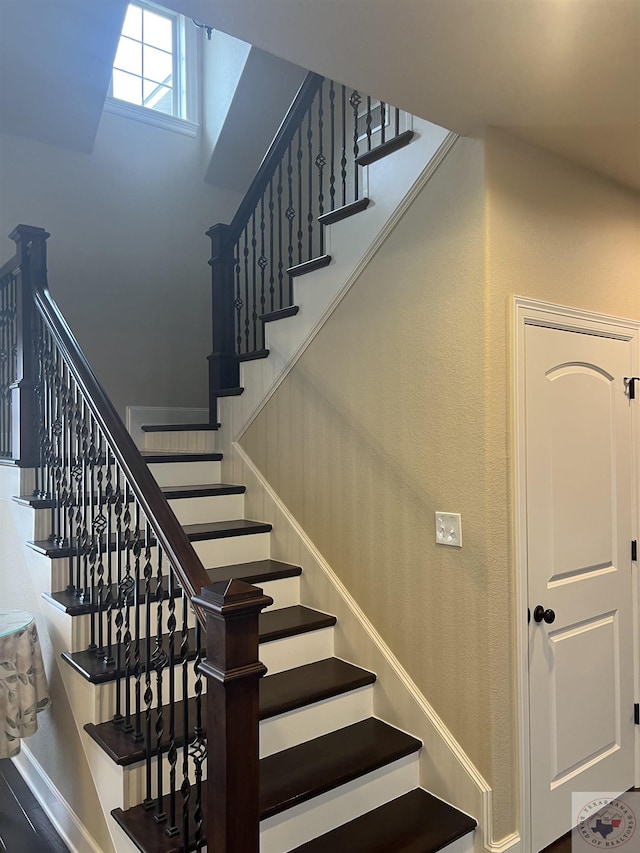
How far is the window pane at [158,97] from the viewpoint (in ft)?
16.0

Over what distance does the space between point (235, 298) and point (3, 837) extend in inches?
120

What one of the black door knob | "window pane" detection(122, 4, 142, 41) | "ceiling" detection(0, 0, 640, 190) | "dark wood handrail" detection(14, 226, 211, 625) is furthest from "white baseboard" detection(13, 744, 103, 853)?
"window pane" detection(122, 4, 142, 41)

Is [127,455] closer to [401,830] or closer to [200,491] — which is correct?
[200,491]

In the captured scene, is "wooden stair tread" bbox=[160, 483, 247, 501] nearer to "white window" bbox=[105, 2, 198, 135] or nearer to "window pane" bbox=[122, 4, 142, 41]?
"white window" bbox=[105, 2, 198, 135]

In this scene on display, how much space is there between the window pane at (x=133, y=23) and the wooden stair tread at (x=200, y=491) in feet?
12.4

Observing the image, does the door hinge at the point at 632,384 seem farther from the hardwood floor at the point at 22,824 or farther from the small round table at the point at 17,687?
the hardwood floor at the point at 22,824

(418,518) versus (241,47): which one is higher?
(241,47)

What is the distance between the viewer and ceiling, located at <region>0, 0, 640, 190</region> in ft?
5.11

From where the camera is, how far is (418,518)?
2.49 m

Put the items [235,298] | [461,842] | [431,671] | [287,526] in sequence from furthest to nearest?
[235,298]
[287,526]
[431,671]
[461,842]

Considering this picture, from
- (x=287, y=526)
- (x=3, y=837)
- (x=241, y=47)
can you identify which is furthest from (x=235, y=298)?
(x=3, y=837)

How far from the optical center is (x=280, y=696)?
96.2 inches

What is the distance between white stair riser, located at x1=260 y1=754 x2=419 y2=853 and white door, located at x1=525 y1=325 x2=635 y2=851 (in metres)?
0.51

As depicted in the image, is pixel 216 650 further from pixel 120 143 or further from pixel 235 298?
pixel 120 143
